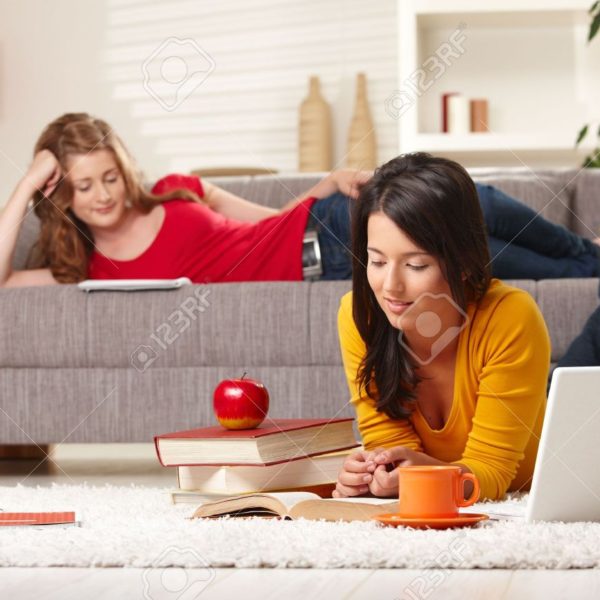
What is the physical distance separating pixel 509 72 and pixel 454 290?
3.34 meters

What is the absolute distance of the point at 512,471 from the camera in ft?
5.40

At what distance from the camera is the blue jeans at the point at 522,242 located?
103 inches

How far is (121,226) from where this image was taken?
2.96 meters

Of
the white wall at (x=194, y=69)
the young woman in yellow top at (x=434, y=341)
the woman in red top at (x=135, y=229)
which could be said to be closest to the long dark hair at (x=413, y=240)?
the young woman in yellow top at (x=434, y=341)

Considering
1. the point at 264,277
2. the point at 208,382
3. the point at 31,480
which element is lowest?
the point at 31,480

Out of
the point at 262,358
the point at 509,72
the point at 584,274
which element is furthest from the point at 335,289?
the point at 509,72

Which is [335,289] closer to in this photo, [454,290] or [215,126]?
[454,290]

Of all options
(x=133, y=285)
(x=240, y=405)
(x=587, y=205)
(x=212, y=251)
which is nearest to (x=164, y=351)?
(x=133, y=285)

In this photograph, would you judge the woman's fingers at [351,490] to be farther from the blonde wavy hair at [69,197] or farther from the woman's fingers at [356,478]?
the blonde wavy hair at [69,197]

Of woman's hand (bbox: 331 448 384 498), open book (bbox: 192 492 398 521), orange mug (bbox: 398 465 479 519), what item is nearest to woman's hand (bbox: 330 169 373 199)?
woman's hand (bbox: 331 448 384 498)

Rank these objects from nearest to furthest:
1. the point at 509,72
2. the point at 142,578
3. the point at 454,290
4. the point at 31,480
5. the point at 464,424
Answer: the point at 142,578
the point at 454,290
the point at 464,424
the point at 31,480
the point at 509,72

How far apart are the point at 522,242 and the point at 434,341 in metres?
1.07

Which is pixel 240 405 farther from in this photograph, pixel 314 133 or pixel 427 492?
pixel 314 133

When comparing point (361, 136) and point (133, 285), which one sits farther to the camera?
point (361, 136)
